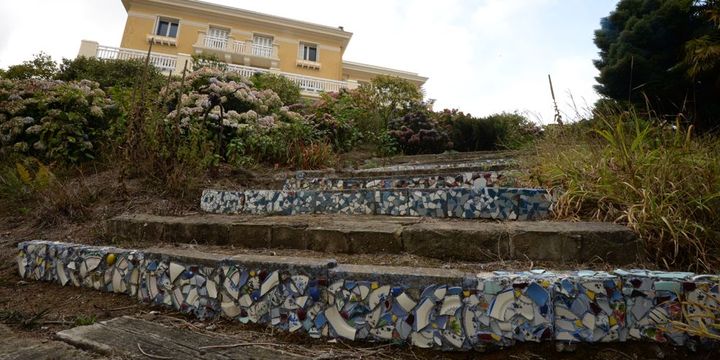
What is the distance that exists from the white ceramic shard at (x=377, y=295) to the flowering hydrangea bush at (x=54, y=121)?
153 inches

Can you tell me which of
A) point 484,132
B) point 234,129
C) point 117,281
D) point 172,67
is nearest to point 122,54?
point 172,67

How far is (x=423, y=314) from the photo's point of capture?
106cm

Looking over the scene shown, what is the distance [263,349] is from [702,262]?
1.58 m

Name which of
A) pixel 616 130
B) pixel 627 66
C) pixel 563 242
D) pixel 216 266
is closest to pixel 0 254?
pixel 216 266

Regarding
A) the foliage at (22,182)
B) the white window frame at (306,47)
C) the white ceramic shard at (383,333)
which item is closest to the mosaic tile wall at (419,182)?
the white ceramic shard at (383,333)

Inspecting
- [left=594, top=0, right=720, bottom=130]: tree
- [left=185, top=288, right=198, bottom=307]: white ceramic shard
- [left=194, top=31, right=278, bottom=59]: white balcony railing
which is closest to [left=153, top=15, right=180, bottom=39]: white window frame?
[left=194, top=31, right=278, bottom=59]: white balcony railing

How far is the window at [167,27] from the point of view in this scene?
50.0ft

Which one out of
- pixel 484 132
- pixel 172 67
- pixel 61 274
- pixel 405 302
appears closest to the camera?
pixel 405 302

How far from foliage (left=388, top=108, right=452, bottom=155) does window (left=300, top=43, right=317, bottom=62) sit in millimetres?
12406

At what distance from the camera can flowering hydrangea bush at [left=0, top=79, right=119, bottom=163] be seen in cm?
359

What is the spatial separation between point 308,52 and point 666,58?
47.0 feet

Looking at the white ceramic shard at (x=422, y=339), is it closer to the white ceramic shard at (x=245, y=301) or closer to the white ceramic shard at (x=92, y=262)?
the white ceramic shard at (x=245, y=301)

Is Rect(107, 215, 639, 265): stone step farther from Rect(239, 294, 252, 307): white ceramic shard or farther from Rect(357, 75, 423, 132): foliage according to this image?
Rect(357, 75, 423, 132): foliage

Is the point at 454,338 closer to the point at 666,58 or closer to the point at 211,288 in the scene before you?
the point at 211,288
